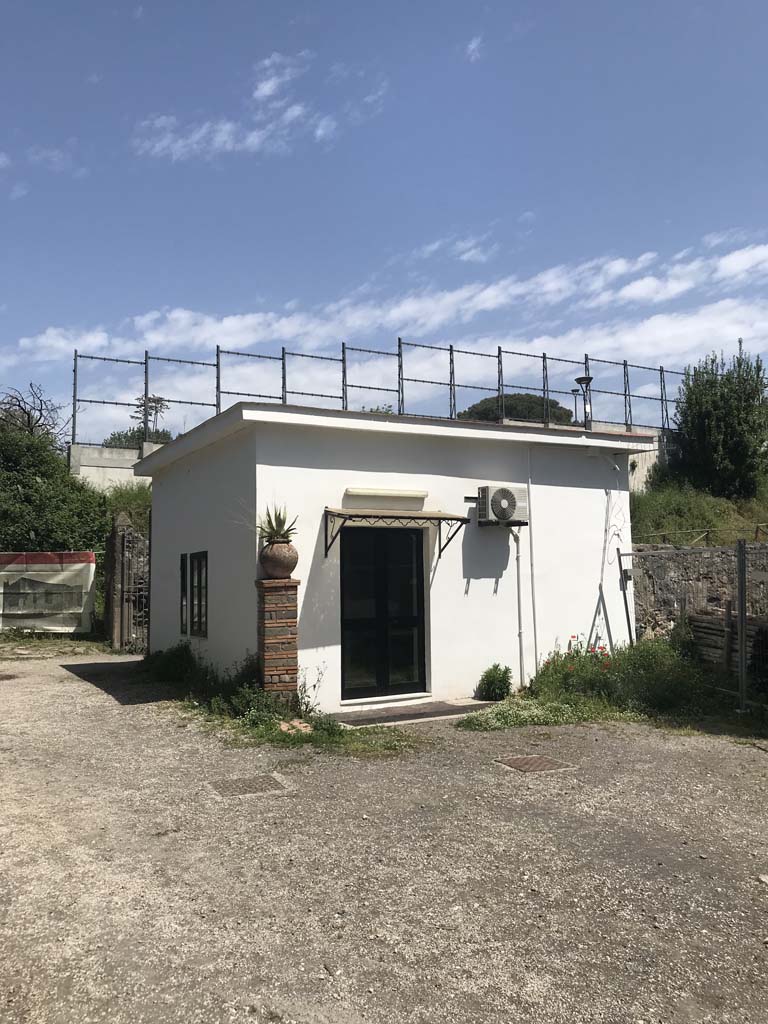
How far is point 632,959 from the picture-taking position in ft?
10.7

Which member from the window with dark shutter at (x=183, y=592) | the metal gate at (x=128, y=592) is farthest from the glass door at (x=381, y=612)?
the metal gate at (x=128, y=592)

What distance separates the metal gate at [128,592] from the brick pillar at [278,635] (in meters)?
7.86

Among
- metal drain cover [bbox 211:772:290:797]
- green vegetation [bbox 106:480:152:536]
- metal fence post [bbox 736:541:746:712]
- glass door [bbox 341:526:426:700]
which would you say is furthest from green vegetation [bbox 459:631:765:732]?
green vegetation [bbox 106:480:152:536]

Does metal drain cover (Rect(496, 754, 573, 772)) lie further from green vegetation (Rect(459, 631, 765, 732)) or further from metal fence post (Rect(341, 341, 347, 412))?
metal fence post (Rect(341, 341, 347, 412))

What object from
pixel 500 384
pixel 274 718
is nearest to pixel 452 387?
pixel 500 384

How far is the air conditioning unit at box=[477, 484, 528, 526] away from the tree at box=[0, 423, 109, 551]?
517 inches

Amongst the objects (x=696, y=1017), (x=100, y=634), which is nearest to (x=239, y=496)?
(x=696, y=1017)

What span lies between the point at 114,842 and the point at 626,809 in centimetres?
342

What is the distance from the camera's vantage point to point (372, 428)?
8.97 m

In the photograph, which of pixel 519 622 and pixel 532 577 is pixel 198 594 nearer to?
pixel 519 622

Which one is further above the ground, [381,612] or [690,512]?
[690,512]

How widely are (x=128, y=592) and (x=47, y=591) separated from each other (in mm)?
2806

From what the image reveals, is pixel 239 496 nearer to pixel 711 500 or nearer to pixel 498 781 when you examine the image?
pixel 498 781

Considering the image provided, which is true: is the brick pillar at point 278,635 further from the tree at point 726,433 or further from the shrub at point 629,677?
the tree at point 726,433
